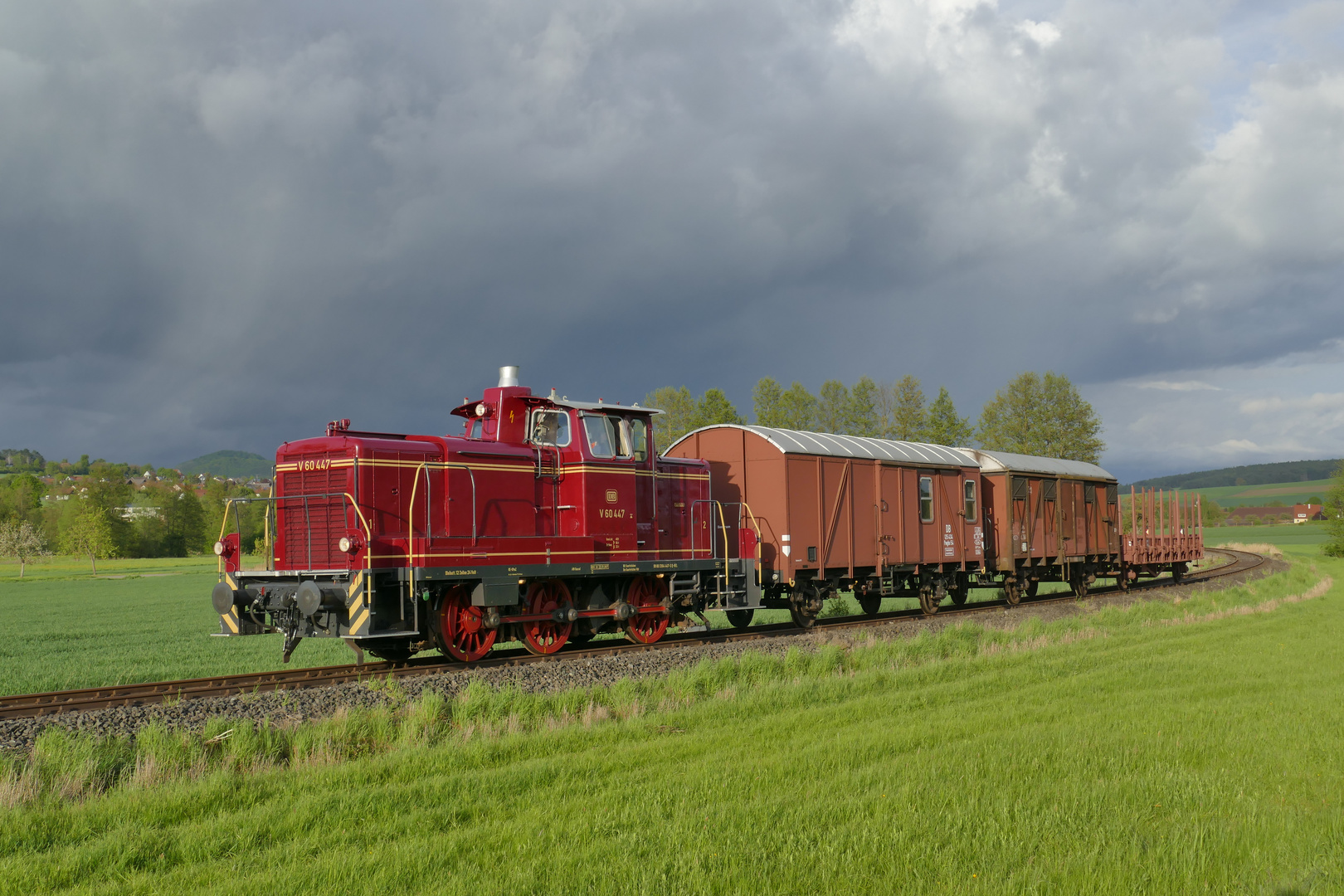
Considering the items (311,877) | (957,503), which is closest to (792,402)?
(957,503)

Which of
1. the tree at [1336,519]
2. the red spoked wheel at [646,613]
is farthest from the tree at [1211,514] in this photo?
the red spoked wheel at [646,613]

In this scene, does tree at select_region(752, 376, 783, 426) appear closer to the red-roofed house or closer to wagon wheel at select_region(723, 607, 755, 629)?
wagon wheel at select_region(723, 607, 755, 629)

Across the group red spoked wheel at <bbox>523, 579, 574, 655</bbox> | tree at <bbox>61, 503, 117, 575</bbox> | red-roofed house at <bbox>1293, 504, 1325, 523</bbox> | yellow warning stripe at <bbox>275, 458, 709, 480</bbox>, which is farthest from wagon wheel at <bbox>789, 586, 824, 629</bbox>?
red-roofed house at <bbox>1293, 504, 1325, 523</bbox>

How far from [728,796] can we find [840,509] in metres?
13.6

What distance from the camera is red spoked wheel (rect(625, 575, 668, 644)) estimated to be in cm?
1653

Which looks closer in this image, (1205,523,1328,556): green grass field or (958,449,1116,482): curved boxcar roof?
(958,449,1116,482): curved boxcar roof

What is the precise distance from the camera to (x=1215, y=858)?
5.60 m

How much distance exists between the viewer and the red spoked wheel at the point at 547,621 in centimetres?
1499

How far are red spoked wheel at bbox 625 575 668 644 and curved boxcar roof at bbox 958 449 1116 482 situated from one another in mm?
11265

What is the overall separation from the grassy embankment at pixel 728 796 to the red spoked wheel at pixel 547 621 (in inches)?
145

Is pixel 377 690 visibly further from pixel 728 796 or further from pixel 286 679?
pixel 728 796

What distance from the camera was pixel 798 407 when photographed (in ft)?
220

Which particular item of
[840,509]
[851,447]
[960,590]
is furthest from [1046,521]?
[840,509]

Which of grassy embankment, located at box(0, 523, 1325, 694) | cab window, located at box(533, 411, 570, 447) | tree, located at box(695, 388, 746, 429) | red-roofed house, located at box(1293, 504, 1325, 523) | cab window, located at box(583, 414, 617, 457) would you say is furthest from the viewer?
red-roofed house, located at box(1293, 504, 1325, 523)
